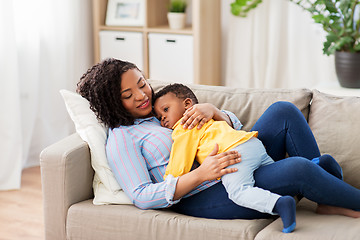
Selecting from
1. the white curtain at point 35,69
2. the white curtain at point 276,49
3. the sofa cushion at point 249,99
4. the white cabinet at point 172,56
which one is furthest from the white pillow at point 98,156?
the white curtain at point 276,49

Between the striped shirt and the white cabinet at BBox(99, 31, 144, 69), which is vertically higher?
the white cabinet at BBox(99, 31, 144, 69)

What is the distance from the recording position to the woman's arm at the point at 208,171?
1.87m

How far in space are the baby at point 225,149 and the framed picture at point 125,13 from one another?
173 centimetres

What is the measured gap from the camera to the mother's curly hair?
2.09 metres

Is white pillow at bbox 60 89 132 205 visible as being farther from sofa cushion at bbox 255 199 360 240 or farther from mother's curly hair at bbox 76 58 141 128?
sofa cushion at bbox 255 199 360 240

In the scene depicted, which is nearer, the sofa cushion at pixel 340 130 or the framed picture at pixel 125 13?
the sofa cushion at pixel 340 130

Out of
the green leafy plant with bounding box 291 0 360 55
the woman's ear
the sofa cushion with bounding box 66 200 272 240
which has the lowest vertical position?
the sofa cushion with bounding box 66 200 272 240

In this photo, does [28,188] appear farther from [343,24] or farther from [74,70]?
[343,24]

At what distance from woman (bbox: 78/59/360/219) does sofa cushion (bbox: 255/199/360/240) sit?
0.05 meters

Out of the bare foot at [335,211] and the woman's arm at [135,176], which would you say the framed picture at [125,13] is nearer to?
the woman's arm at [135,176]

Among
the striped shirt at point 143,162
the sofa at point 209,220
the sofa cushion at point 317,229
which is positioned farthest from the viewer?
the striped shirt at point 143,162

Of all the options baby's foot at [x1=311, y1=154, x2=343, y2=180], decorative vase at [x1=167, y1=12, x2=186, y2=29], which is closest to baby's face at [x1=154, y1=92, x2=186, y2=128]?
baby's foot at [x1=311, y1=154, x2=343, y2=180]

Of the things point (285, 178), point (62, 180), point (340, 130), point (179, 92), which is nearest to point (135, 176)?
point (62, 180)

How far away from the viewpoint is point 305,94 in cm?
230
